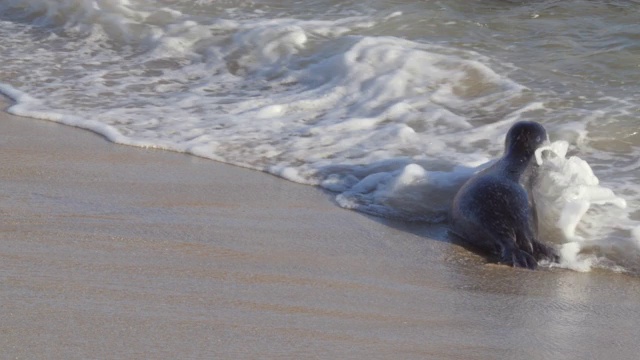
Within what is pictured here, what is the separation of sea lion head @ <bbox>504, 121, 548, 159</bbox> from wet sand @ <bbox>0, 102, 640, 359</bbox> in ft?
1.72

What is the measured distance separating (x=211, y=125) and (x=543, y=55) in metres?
2.40

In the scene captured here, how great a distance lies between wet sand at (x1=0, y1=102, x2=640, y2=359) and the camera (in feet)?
9.77

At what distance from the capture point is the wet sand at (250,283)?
2979mm

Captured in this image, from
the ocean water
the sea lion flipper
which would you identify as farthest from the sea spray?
the sea lion flipper

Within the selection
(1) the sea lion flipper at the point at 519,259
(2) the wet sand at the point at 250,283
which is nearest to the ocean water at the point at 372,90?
(1) the sea lion flipper at the point at 519,259

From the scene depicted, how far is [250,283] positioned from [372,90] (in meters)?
2.88

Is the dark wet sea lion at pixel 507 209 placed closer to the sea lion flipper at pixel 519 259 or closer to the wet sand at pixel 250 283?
the sea lion flipper at pixel 519 259

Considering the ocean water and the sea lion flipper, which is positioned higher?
the sea lion flipper

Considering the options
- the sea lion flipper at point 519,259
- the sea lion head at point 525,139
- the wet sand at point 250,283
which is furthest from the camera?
the sea lion head at point 525,139

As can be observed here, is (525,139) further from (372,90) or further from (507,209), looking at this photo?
(372,90)

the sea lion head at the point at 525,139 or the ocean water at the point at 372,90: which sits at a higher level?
the sea lion head at the point at 525,139

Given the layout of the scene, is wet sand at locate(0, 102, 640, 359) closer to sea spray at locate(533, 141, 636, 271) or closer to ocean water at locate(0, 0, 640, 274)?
sea spray at locate(533, 141, 636, 271)

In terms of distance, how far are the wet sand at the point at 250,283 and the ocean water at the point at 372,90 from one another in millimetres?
352

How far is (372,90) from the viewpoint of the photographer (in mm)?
6188
